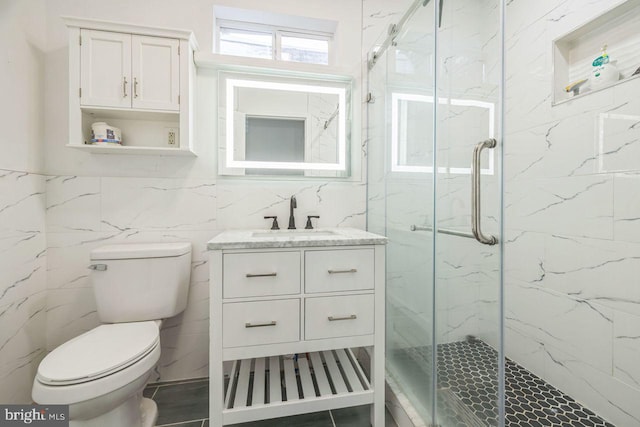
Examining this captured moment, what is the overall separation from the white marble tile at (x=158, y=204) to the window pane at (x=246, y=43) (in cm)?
89

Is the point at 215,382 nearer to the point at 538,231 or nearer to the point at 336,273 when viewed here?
the point at 336,273

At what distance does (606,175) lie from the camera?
1379 millimetres

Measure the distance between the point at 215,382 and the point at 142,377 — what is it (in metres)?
0.28

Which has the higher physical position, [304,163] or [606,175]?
[304,163]

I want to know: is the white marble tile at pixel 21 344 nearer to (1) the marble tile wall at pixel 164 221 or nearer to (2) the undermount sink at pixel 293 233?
(1) the marble tile wall at pixel 164 221

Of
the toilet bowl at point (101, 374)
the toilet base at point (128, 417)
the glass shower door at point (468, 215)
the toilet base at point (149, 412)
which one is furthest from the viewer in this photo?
the toilet base at point (149, 412)

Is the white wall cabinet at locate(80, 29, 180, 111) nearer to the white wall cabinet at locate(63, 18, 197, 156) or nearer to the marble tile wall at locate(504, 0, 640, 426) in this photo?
the white wall cabinet at locate(63, 18, 197, 156)

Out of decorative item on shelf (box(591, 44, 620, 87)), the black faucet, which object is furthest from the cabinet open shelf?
decorative item on shelf (box(591, 44, 620, 87))

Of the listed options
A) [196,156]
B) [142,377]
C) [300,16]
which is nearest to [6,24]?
[196,156]

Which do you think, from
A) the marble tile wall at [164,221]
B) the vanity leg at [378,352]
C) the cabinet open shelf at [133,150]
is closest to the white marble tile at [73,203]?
the marble tile wall at [164,221]

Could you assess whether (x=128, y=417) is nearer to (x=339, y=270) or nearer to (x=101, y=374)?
(x=101, y=374)

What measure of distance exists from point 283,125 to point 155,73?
28.1 inches

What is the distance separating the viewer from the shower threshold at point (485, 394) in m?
0.92

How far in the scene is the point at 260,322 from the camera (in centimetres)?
122
